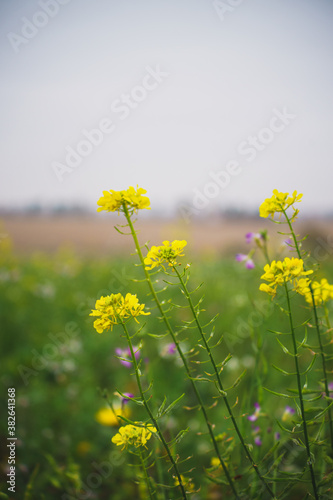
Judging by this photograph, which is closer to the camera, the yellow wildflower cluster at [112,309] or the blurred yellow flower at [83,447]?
the yellow wildflower cluster at [112,309]

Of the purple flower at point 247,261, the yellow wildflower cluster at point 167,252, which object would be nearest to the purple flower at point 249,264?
the purple flower at point 247,261

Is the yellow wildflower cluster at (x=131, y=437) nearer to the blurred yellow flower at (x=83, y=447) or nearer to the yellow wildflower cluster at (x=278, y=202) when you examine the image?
the yellow wildflower cluster at (x=278, y=202)

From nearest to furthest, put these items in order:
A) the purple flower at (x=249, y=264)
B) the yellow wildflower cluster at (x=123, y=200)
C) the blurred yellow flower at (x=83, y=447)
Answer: the yellow wildflower cluster at (x=123, y=200) < the purple flower at (x=249, y=264) < the blurred yellow flower at (x=83, y=447)

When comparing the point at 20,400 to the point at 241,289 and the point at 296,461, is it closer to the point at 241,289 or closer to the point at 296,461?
the point at 296,461

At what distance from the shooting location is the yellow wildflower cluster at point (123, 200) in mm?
823

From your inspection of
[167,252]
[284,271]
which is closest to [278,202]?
[284,271]

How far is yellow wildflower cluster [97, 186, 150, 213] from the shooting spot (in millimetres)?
823

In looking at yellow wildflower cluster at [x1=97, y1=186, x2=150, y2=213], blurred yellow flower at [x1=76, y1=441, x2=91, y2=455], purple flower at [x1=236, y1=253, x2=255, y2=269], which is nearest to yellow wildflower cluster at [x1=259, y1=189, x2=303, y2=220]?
yellow wildflower cluster at [x1=97, y1=186, x2=150, y2=213]

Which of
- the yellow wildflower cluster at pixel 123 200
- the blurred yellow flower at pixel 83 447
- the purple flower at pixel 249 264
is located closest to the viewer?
the yellow wildflower cluster at pixel 123 200

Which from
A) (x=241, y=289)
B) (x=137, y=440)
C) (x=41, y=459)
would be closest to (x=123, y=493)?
(x=41, y=459)

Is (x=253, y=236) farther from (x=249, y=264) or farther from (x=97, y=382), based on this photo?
(x=97, y=382)

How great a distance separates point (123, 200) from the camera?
829 millimetres

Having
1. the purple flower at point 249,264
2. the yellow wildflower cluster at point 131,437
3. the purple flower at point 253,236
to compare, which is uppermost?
the purple flower at point 253,236

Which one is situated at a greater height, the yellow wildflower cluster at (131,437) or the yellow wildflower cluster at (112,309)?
the yellow wildflower cluster at (112,309)
